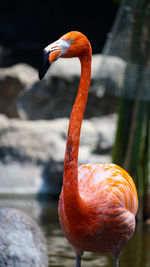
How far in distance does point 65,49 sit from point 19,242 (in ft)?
5.93

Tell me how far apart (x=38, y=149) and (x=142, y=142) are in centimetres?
259

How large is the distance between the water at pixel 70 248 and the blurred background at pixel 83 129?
0.03ft

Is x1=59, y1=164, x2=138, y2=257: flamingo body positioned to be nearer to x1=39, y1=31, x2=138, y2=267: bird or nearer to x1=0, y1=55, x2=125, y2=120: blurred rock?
x1=39, y1=31, x2=138, y2=267: bird

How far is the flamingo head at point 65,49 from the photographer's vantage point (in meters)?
2.39

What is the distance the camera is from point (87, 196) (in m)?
3.04

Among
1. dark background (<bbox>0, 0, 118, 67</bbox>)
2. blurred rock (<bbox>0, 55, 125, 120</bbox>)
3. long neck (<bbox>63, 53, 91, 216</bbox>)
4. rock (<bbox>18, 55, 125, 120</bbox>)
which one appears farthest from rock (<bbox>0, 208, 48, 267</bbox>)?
dark background (<bbox>0, 0, 118, 67</bbox>)

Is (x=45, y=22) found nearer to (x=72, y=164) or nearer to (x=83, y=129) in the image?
(x=83, y=129)

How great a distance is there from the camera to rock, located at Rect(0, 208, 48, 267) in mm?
3705

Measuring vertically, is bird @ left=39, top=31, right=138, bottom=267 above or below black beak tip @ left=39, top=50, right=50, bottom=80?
below

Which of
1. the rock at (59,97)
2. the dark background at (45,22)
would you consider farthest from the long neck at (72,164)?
the dark background at (45,22)

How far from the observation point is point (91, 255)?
5.65 m

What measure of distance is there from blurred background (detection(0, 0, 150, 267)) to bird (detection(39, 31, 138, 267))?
208 cm

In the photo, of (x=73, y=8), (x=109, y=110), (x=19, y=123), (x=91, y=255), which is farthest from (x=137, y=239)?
(x=73, y=8)

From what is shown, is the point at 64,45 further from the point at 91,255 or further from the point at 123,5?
the point at 123,5
